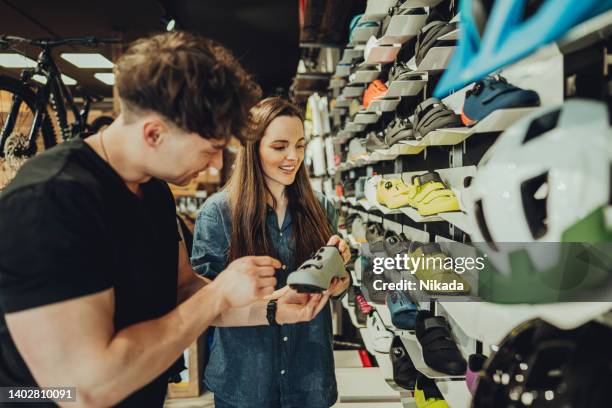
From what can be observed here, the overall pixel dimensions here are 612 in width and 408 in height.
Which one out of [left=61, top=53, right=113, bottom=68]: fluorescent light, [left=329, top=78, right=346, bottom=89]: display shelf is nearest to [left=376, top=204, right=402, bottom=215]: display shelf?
[left=329, top=78, right=346, bottom=89]: display shelf

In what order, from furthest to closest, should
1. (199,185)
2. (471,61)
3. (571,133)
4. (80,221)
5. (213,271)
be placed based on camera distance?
(199,185) < (213,271) < (471,61) < (80,221) < (571,133)

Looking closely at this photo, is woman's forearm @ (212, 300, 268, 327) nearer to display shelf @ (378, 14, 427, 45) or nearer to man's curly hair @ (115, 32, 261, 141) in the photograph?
man's curly hair @ (115, 32, 261, 141)

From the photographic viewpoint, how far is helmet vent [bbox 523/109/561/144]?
70cm

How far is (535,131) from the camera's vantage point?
0.72 m

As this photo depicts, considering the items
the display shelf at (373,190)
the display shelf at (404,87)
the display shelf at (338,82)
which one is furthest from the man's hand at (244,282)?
the display shelf at (338,82)

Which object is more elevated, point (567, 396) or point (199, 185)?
point (199, 185)

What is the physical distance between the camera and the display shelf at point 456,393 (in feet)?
4.29

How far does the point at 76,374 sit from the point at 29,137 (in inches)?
78.3

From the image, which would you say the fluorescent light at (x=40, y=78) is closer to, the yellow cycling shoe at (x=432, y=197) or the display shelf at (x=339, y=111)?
the yellow cycling shoe at (x=432, y=197)

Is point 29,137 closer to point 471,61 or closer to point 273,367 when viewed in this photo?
point 273,367

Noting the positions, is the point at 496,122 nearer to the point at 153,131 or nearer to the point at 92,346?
the point at 153,131

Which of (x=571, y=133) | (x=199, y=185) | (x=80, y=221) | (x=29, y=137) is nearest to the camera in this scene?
(x=571, y=133)

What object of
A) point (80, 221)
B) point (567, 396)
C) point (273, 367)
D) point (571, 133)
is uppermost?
point (571, 133)

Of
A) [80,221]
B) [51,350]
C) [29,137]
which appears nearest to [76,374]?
[51,350]
